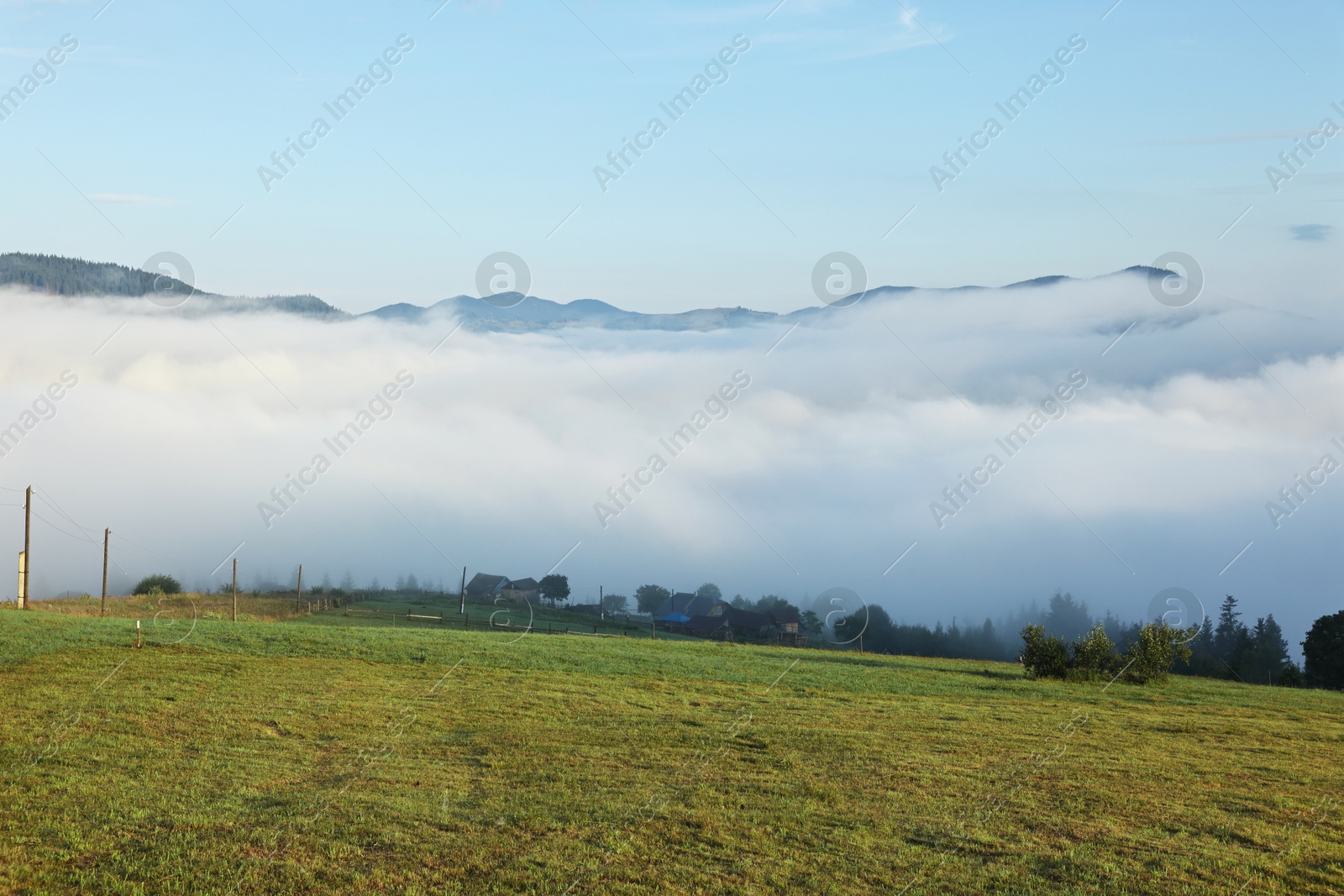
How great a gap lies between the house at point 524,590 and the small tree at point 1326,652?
73.2 meters

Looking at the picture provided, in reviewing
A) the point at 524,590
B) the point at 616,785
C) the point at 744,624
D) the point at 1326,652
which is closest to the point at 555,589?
the point at 524,590

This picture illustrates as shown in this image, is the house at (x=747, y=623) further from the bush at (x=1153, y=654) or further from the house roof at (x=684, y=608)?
the bush at (x=1153, y=654)

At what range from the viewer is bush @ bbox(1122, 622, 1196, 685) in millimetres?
38625

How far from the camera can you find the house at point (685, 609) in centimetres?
11344

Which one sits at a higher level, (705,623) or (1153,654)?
(1153,654)

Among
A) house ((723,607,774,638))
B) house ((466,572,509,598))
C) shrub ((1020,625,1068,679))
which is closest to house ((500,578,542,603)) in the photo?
house ((466,572,509,598))

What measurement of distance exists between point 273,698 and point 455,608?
5499cm

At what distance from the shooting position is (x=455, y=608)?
257 ft

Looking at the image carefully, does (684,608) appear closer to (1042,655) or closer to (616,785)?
(1042,655)

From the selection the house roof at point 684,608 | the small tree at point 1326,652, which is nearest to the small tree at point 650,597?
the house roof at point 684,608

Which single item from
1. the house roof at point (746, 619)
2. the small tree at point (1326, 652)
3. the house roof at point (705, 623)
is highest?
the small tree at point (1326, 652)

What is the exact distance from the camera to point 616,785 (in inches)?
647

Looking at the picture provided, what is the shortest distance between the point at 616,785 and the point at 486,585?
97.5 meters

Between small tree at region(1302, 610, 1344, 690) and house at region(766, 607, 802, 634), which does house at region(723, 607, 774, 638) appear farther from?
small tree at region(1302, 610, 1344, 690)
